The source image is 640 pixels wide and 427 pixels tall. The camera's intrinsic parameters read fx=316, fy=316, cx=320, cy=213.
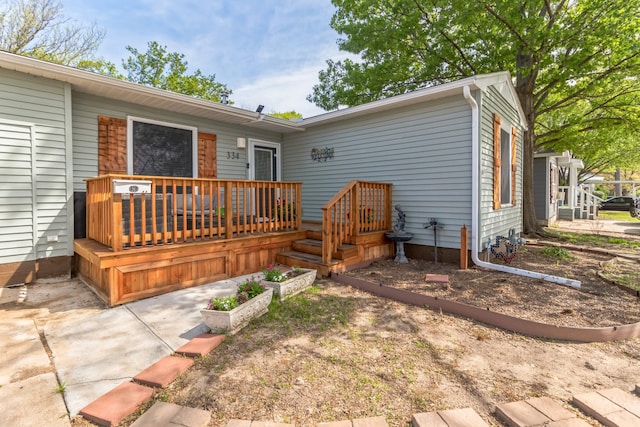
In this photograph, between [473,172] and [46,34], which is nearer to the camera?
[473,172]

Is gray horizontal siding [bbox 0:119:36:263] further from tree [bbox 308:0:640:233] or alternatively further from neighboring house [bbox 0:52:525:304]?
tree [bbox 308:0:640:233]

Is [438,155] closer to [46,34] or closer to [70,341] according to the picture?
[70,341]

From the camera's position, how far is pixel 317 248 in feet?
17.3

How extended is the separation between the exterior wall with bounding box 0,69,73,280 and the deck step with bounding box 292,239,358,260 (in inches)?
138

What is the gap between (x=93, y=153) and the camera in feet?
17.0

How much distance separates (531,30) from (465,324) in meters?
7.82

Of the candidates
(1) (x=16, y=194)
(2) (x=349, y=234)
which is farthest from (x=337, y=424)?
(1) (x=16, y=194)

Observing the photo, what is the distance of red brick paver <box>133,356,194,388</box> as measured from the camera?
2195mm

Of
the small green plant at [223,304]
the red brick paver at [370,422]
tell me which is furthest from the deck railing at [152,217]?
the red brick paver at [370,422]

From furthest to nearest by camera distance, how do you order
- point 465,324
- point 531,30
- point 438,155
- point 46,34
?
point 46,34
point 531,30
point 438,155
point 465,324

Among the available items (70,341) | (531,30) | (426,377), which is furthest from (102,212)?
(531,30)

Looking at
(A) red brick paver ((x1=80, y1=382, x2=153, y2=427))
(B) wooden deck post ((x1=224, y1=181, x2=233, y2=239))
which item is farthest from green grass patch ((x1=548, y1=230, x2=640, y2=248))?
(A) red brick paver ((x1=80, y1=382, x2=153, y2=427))

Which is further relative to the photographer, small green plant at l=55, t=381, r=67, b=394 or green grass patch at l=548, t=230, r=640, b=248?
green grass patch at l=548, t=230, r=640, b=248

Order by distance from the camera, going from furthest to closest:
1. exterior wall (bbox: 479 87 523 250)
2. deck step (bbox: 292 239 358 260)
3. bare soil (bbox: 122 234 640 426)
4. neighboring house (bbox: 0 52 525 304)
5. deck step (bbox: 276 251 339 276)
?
exterior wall (bbox: 479 87 523 250), deck step (bbox: 292 239 358 260), deck step (bbox: 276 251 339 276), neighboring house (bbox: 0 52 525 304), bare soil (bbox: 122 234 640 426)
